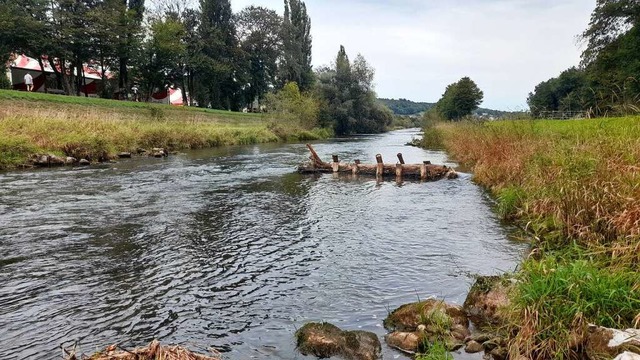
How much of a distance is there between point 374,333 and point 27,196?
13486 millimetres

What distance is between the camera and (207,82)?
66.1 m

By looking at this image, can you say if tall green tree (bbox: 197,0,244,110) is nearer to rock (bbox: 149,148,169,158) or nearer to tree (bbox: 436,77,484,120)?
rock (bbox: 149,148,169,158)

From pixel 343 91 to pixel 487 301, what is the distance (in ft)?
219

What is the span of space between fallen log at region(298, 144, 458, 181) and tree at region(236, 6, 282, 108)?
52471 millimetres

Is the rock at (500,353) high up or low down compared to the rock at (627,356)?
down

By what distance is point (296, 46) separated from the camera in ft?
245

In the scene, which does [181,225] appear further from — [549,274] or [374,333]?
[549,274]

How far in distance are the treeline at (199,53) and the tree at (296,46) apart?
0.17 metres

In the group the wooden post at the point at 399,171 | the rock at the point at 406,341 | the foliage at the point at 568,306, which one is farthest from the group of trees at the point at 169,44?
the foliage at the point at 568,306

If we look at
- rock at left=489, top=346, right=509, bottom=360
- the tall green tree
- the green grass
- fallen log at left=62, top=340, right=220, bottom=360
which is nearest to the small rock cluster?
the green grass

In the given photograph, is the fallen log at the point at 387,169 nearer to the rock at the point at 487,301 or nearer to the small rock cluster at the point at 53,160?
the small rock cluster at the point at 53,160

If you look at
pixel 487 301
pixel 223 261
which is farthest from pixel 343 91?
pixel 487 301

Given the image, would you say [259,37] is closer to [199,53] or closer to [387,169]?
[199,53]

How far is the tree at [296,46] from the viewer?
7325 centimetres
